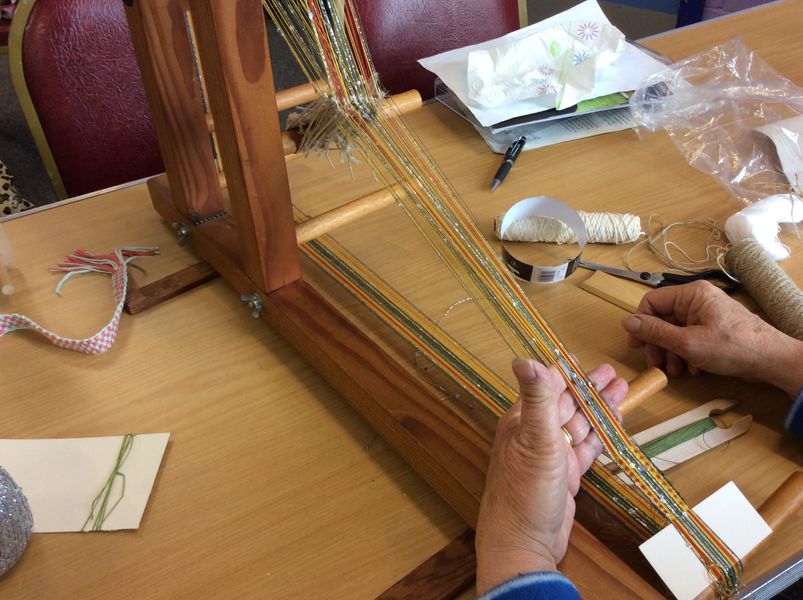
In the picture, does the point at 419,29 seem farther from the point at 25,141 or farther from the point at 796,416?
the point at 25,141

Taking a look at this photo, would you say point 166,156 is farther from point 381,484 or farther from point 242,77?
point 381,484

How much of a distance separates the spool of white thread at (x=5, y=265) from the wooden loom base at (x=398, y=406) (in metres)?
0.27

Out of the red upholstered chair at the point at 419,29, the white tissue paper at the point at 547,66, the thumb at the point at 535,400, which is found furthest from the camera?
Answer: the red upholstered chair at the point at 419,29

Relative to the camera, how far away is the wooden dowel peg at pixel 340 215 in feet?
2.95

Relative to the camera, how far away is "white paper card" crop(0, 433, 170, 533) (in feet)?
2.18

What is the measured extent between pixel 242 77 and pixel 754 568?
27.9 inches

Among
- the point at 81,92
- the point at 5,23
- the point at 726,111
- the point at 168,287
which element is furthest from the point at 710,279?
the point at 5,23

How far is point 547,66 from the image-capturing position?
4.05 ft

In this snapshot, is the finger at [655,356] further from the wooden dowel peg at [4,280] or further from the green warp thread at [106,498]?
the wooden dowel peg at [4,280]

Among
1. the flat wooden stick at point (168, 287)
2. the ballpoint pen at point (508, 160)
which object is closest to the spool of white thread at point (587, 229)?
the ballpoint pen at point (508, 160)

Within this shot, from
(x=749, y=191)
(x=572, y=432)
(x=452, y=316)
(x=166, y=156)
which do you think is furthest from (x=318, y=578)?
(x=749, y=191)

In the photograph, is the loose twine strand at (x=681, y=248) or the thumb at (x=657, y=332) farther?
the loose twine strand at (x=681, y=248)

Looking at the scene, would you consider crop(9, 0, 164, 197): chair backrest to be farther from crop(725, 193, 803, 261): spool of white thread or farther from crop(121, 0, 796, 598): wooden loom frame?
crop(725, 193, 803, 261): spool of white thread

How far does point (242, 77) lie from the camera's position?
72 centimetres
